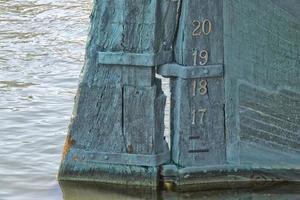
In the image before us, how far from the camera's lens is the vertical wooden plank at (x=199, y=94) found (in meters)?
6.00

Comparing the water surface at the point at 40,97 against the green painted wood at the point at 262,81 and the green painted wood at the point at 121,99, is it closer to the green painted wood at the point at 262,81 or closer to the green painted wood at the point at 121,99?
the green painted wood at the point at 121,99

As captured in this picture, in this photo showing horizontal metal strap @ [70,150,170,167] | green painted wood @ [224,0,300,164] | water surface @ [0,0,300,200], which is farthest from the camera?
water surface @ [0,0,300,200]

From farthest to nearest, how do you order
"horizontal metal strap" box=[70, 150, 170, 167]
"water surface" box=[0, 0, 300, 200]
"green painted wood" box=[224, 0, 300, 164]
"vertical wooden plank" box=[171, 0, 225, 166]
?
1. "water surface" box=[0, 0, 300, 200]
2. "horizontal metal strap" box=[70, 150, 170, 167]
3. "green painted wood" box=[224, 0, 300, 164]
4. "vertical wooden plank" box=[171, 0, 225, 166]

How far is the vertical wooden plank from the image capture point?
19.7 ft

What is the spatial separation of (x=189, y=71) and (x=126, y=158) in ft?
2.67

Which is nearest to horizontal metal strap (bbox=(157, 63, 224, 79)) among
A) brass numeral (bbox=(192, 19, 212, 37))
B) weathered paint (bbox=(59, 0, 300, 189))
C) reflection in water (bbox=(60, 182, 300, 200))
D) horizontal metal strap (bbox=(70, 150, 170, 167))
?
weathered paint (bbox=(59, 0, 300, 189))

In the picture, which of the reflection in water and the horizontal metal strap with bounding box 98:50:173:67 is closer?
the horizontal metal strap with bounding box 98:50:173:67

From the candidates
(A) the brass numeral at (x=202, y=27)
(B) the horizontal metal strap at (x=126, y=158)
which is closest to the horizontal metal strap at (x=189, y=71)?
(A) the brass numeral at (x=202, y=27)

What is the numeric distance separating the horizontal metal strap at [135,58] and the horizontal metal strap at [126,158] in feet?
2.27

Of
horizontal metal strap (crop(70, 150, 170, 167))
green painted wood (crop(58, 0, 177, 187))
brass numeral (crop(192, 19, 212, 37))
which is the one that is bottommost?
horizontal metal strap (crop(70, 150, 170, 167))

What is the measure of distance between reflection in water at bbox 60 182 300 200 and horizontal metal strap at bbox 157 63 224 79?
2.97ft

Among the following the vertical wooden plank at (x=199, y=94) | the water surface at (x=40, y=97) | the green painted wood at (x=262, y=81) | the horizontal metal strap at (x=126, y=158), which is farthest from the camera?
the water surface at (x=40, y=97)

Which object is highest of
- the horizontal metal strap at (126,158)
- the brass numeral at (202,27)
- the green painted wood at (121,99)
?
the brass numeral at (202,27)

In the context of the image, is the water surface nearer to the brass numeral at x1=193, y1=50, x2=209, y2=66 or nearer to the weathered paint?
the weathered paint
